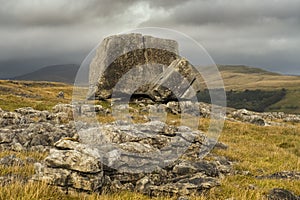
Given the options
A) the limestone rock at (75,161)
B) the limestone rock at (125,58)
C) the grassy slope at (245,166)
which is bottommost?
the grassy slope at (245,166)

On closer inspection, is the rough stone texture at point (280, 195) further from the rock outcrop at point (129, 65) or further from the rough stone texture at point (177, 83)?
the rock outcrop at point (129, 65)

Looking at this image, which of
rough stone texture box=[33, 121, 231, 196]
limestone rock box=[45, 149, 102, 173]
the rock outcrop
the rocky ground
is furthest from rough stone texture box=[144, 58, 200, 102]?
limestone rock box=[45, 149, 102, 173]

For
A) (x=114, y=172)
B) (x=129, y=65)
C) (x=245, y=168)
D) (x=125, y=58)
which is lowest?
(x=245, y=168)

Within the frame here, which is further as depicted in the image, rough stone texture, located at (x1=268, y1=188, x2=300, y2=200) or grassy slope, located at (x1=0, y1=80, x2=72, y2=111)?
grassy slope, located at (x1=0, y1=80, x2=72, y2=111)

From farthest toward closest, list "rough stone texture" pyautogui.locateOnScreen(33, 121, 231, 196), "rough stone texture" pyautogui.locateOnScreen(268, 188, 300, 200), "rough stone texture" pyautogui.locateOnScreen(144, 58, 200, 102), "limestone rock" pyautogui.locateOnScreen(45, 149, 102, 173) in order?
1. "rough stone texture" pyautogui.locateOnScreen(144, 58, 200, 102)
2. "rough stone texture" pyautogui.locateOnScreen(268, 188, 300, 200)
3. "limestone rock" pyautogui.locateOnScreen(45, 149, 102, 173)
4. "rough stone texture" pyautogui.locateOnScreen(33, 121, 231, 196)

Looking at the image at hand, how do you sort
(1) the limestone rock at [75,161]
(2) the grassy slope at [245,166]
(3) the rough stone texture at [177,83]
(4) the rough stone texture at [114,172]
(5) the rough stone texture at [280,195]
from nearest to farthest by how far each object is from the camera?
(2) the grassy slope at [245,166] → (4) the rough stone texture at [114,172] → (1) the limestone rock at [75,161] → (5) the rough stone texture at [280,195] → (3) the rough stone texture at [177,83]

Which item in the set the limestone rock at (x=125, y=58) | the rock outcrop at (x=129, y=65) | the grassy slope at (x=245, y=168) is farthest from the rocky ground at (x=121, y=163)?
the limestone rock at (x=125, y=58)

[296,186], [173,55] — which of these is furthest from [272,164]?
[173,55]

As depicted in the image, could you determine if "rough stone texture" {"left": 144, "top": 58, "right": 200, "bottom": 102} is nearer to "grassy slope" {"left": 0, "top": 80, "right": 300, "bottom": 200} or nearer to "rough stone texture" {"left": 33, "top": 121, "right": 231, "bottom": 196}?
"grassy slope" {"left": 0, "top": 80, "right": 300, "bottom": 200}

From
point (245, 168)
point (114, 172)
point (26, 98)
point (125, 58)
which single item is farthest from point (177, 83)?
point (26, 98)

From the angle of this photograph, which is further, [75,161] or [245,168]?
[245,168]

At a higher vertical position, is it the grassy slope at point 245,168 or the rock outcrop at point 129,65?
the rock outcrop at point 129,65

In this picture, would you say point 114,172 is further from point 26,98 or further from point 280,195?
point 26,98

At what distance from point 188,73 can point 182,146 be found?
1085 inches
